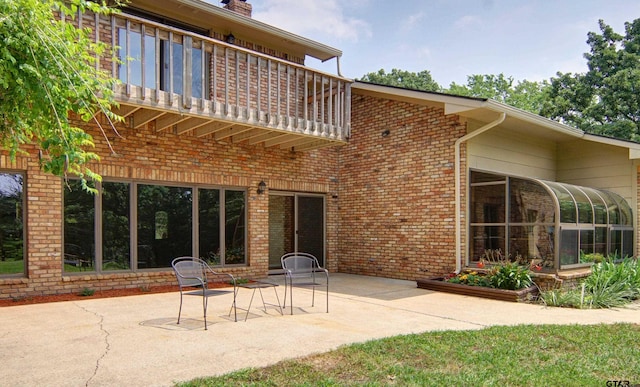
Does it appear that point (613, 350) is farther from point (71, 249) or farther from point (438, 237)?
point (71, 249)

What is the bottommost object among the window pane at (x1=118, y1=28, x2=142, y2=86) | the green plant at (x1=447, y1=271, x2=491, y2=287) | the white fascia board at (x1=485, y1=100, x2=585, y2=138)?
the green plant at (x1=447, y1=271, x2=491, y2=287)

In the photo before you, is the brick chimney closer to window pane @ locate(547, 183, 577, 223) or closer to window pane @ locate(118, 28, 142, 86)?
window pane @ locate(118, 28, 142, 86)

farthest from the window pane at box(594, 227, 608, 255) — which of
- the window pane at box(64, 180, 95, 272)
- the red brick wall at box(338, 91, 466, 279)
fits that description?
the window pane at box(64, 180, 95, 272)

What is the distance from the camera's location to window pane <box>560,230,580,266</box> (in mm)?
8883

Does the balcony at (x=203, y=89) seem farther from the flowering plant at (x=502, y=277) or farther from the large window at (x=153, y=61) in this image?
the flowering plant at (x=502, y=277)

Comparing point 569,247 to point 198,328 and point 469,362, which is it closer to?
point 469,362

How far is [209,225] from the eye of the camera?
1003 centimetres

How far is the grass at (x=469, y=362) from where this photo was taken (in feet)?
12.9

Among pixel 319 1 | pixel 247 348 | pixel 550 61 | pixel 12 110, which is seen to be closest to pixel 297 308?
pixel 247 348

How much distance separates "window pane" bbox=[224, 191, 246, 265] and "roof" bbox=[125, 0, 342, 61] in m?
3.92

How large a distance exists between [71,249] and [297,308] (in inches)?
170

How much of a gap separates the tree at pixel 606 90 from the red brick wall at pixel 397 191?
587 inches

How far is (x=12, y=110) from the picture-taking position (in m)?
3.27

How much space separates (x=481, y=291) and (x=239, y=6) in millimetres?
9206
